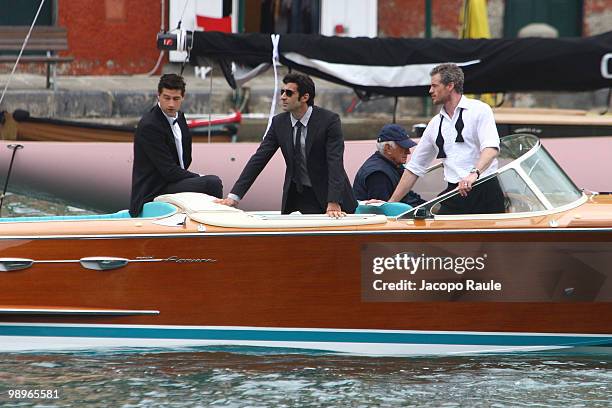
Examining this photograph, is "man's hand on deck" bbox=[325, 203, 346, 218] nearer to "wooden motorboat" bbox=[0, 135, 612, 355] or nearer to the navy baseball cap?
"wooden motorboat" bbox=[0, 135, 612, 355]

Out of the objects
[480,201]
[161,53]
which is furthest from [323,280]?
[161,53]

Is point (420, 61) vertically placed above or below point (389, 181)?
above

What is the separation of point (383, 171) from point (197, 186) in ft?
3.89

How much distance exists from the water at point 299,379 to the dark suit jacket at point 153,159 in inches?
39.3

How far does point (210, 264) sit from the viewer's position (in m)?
7.55

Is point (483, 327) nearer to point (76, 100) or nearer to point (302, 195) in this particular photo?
point (302, 195)

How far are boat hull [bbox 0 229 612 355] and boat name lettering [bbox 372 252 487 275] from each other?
8 cm

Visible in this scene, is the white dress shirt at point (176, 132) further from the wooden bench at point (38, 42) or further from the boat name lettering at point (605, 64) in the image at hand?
the wooden bench at point (38, 42)

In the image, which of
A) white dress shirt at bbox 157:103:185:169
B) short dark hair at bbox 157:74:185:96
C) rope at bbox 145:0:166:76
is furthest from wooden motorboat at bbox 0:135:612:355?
rope at bbox 145:0:166:76

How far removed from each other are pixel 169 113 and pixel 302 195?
3.00ft

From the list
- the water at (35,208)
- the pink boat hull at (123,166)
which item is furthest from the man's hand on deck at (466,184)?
the water at (35,208)

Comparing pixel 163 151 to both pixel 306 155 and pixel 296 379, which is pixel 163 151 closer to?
pixel 306 155

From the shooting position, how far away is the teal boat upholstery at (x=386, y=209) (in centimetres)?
805

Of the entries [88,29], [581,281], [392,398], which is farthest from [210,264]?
[88,29]
